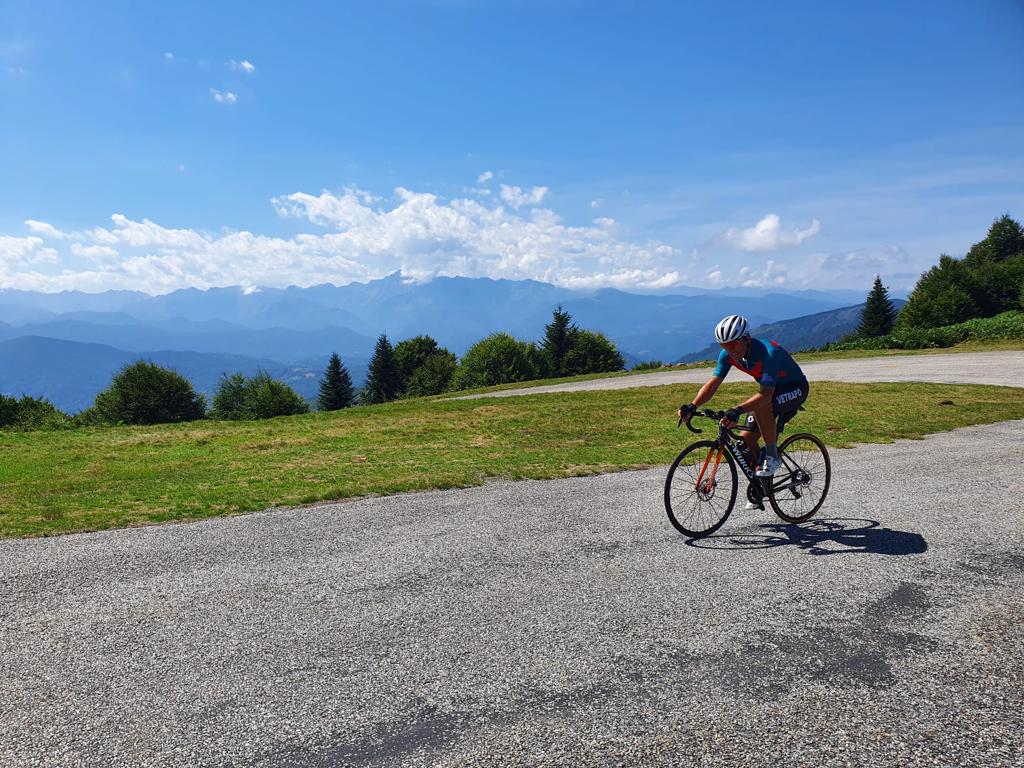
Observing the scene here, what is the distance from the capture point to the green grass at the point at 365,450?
31.9 feet

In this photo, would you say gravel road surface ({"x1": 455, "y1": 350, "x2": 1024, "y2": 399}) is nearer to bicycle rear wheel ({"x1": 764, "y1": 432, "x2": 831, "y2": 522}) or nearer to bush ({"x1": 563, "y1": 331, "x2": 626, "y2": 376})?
bicycle rear wheel ({"x1": 764, "y1": 432, "x2": 831, "y2": 522})

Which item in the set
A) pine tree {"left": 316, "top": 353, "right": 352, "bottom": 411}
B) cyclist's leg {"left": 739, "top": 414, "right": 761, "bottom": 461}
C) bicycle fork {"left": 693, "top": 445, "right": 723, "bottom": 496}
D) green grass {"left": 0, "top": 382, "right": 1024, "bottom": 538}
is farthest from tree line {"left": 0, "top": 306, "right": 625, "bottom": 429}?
cyclist's leg {"left": 739, "top": 414, "right": 761, "bottom": 461}

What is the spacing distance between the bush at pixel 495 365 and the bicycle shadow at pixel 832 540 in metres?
80.9

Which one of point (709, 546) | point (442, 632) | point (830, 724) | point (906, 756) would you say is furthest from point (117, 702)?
point (709, 546)

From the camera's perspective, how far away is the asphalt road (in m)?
3.71

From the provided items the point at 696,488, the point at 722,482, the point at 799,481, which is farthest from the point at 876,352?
the point at 696,488

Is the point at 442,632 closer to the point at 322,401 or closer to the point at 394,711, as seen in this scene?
the point at 394,711

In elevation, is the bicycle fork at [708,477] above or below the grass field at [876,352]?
below

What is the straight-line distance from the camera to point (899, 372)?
28312mm

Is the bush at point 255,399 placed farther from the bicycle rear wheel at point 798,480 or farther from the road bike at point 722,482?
the bicycle rear wheel at point 798,480

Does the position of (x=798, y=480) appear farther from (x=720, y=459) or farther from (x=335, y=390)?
(x=335, y=390)

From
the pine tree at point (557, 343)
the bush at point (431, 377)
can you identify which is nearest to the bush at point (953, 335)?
the pine tree at point (557, 343)

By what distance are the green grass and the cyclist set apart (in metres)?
4.27

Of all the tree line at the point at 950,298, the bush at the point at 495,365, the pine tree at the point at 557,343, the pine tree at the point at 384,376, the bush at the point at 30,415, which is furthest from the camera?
the bush at the point at 495,365
